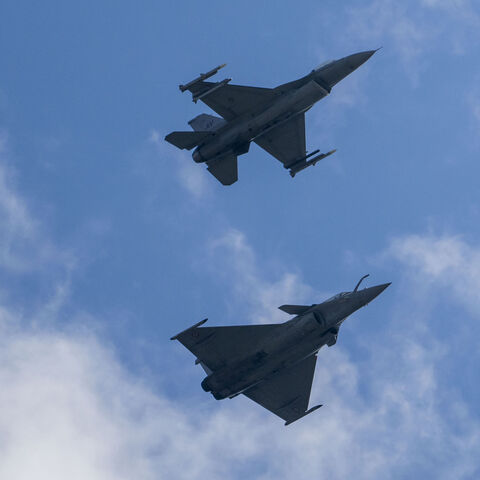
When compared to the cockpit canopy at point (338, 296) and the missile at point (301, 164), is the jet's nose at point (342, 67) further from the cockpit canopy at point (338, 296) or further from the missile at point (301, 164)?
the cockpit canopy at point (338, 296)

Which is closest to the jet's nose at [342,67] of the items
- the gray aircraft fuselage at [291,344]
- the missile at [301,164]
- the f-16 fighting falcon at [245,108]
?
the f-16 fighting falcon at [245,108]

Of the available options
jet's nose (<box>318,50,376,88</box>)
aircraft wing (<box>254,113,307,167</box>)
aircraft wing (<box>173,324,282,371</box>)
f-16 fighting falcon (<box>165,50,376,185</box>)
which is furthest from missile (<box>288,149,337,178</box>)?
aircraft wing (<box>173,324,282,371</box>)

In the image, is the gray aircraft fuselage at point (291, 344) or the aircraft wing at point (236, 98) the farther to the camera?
the aircraft wing at point (236, 98)

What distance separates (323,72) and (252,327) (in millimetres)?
23331

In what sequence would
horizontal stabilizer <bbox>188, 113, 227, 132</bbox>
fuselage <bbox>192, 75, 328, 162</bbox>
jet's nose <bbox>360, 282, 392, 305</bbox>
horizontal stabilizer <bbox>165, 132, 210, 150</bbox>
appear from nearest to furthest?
1. jet's nose <bbox>360, 282, 392, 305</bbox>
2. fuselage <bbox>192, 75, 328, 162</bbox>
3. horizontal stabilizer <bbox>165, 132, 210, 150</bbox>
4. horizontal stabilizer <bbox>188, 113, 227, 132</bbox>

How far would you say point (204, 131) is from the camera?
259 feet

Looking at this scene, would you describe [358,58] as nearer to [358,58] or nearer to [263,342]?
[358,58]

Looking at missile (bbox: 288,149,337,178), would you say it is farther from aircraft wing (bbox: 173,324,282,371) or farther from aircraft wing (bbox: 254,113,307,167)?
aircraft wing (bbox: 173,324,282,371)

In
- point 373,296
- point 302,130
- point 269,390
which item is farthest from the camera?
point 302,130

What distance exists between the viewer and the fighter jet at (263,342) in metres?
68.8

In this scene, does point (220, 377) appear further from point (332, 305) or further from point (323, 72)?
point (323, 72)

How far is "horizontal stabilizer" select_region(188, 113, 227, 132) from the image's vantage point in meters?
79.2

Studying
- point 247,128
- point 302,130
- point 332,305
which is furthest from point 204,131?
point 332,305

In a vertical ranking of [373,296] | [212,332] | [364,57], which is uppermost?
[364,57]
